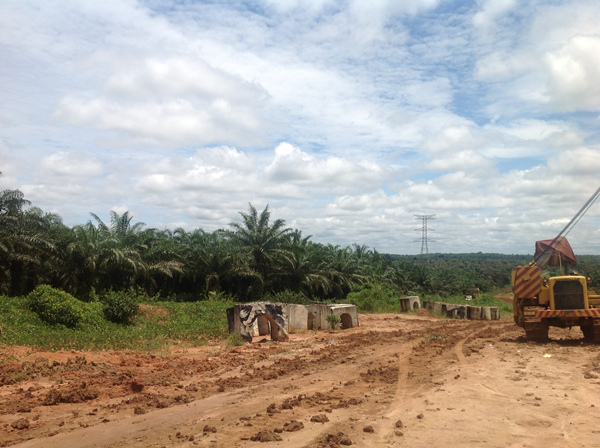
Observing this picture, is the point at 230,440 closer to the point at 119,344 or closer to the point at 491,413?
the point at 491,413

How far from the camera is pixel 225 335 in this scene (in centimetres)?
1516

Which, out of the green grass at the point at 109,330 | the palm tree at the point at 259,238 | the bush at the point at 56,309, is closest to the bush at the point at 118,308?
the green grass at the point at 109,330

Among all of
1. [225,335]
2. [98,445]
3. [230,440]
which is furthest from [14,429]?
[225,335]

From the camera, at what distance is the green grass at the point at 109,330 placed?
501 inches

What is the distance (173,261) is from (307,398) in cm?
2036

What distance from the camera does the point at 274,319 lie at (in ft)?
48.1

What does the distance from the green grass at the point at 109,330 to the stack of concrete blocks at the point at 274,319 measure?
0.86m

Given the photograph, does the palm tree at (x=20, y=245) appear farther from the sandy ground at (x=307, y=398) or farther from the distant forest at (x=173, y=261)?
the sandy ground at (x=307, y=398)

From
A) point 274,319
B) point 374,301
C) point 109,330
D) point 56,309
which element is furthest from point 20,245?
point 374,301

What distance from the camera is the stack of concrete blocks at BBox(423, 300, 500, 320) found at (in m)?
25.1

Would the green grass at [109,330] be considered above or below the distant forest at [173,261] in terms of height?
below

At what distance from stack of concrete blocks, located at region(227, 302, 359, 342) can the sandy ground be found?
7.48 feet

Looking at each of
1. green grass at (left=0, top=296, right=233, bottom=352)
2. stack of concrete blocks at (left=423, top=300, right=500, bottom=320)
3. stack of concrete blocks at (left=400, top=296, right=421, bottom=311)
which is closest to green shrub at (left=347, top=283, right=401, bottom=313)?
stack of concrete blocks at (left=400, top=296, right=421, bottom=311)

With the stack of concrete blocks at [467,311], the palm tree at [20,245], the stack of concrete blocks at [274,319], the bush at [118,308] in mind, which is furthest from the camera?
the stack of concrete blocks at [467,311]
